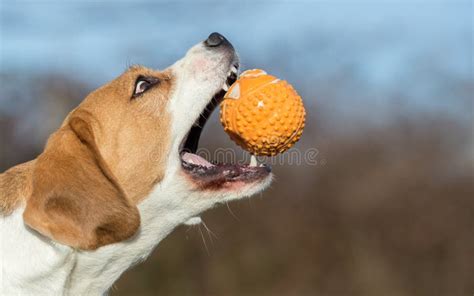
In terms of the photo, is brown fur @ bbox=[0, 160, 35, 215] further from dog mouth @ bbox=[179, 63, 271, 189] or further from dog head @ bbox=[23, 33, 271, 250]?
dog mouth @ bbox=[179, 63, 271, 189]

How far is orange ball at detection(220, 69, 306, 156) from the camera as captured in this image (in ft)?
15.8

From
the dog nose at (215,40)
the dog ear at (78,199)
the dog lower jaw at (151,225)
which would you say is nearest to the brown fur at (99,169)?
the dog ear at (78,199)

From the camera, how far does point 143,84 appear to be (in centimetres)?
518

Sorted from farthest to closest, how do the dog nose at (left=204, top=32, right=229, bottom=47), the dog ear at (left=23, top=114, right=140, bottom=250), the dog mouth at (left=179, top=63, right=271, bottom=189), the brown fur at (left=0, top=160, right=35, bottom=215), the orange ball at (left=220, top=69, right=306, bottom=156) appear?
the dog nose at (left=204, top=32, right=229, bottom=47) → the dog mouth at (left=179, top=63, right=271, bottom=189) → the orange ball at (left=220, top=69, right=306, bottom=156) → the brown fur at (left=0, top=160, right=35, bottom=215) → the dog ear at (left=23, top=114, right=140, bottom=250)

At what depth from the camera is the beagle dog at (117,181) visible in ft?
13.9

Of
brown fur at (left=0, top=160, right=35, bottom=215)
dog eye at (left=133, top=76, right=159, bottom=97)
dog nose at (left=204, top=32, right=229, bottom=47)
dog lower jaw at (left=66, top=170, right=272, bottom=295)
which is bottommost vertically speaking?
dog lower jaw at (left=66, top=170, right=272, bottom=295)

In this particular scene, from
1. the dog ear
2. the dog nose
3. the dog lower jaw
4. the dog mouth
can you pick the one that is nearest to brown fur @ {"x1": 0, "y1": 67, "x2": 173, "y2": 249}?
the dog ear

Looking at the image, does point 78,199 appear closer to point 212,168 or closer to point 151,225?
point 151,225

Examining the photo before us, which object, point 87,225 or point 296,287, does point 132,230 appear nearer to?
point 87,225

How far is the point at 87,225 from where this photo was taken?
420 centimetres

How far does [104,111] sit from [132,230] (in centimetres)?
90

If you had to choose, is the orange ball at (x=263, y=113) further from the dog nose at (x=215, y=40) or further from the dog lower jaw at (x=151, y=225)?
the dog nose at (x=215, y=40)

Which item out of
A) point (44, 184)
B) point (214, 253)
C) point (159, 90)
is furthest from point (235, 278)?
point (44, 184)

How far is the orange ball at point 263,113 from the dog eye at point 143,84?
553 millimetres
